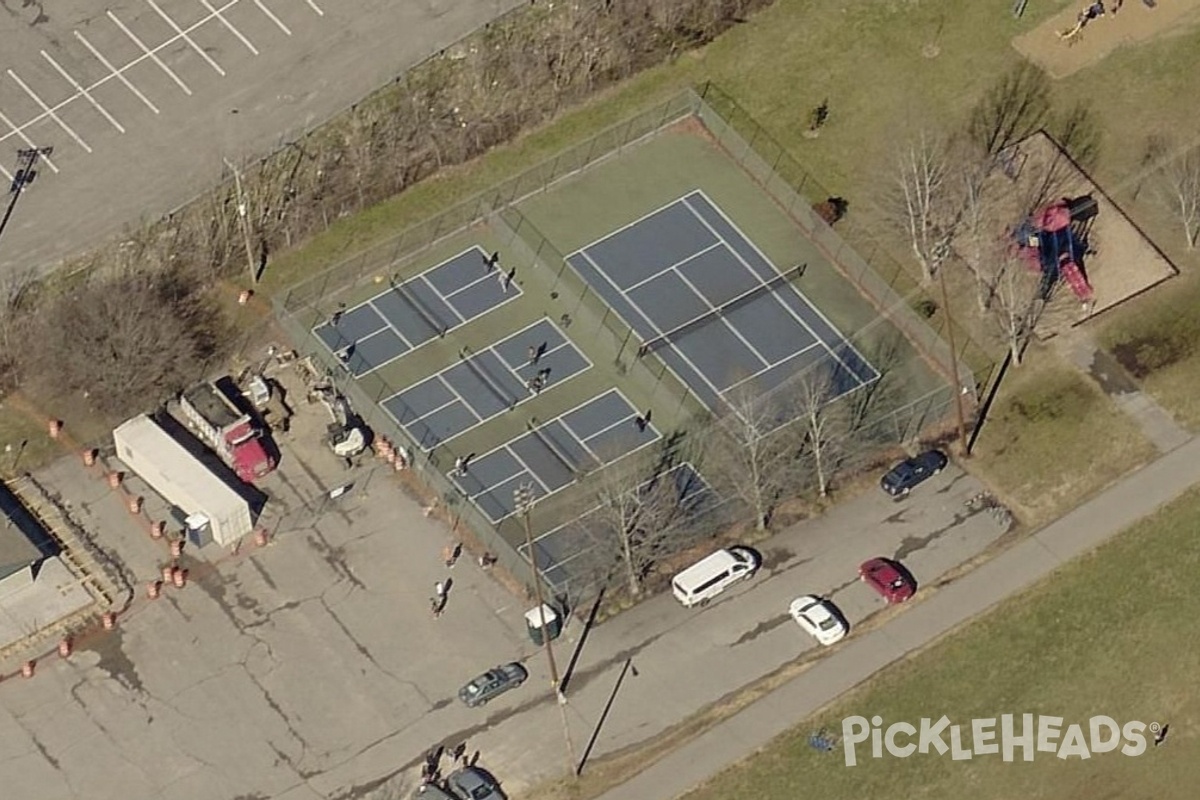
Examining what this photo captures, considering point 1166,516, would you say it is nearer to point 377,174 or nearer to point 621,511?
point 621,511

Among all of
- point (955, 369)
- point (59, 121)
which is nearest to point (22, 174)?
point (59, 121)

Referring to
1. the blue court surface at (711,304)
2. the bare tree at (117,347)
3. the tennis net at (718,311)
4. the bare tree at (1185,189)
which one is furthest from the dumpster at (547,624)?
the bare tree at (1185,189)

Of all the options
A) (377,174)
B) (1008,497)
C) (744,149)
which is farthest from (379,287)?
(1008,497)

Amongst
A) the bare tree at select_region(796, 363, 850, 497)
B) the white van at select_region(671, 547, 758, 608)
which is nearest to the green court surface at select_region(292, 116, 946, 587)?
the bare tree at select_region(796, 363, 850, 497)

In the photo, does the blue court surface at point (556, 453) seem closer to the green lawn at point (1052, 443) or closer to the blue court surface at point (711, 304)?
the blue court surface at point (711, 304)

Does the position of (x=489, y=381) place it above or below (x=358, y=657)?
above

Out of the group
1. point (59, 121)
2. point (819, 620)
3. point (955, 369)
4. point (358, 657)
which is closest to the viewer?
point (819, 620)

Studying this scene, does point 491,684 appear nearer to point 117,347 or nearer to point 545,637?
point 545,637
